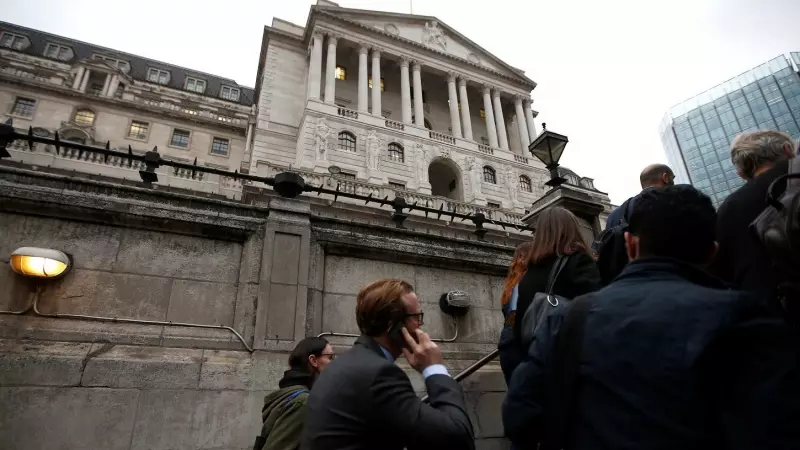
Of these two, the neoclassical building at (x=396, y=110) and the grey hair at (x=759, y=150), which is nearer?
the grey hair at (x=759, y=150)

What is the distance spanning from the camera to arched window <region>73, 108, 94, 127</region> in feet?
120

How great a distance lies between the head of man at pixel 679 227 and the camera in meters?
1.88

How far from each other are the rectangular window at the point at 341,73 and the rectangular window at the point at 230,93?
69.8ft

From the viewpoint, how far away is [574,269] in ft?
10.1

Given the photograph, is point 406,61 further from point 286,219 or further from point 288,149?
point 286,219

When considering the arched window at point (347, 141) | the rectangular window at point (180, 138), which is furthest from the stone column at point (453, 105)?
the rectangular window at point (180, 138)

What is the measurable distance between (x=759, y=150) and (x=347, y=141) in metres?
29.8

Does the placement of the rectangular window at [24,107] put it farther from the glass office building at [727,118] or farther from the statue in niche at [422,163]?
the glass office building at [727,118]

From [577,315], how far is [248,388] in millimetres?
4342

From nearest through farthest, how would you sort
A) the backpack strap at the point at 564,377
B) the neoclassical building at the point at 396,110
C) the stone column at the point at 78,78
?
the backpack strap at the point at 564,377 < the neoclassical building at the point at 396,110 < the stone column at the point at 78,78

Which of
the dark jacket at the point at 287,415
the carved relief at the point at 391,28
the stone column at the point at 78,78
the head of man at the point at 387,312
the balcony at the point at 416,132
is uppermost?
the carved relief at the point at 391,28

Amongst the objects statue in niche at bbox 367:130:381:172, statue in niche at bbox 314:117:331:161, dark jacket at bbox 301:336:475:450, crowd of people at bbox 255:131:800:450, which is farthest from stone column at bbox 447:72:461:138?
dark jacket at bbox 301:336:475:450

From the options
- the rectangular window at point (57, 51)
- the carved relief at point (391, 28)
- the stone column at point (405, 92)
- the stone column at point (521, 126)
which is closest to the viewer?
the stone column at point (405, 92)

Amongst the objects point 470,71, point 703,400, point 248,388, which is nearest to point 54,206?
point 248,388
